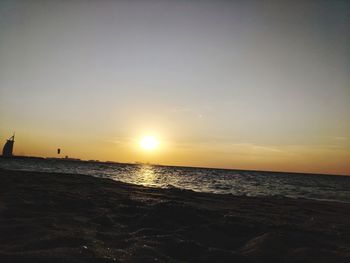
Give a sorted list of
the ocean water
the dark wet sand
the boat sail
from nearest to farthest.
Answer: the dark wet sand < the ocean water < the boat sail

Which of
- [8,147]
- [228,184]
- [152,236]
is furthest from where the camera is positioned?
[8,147]

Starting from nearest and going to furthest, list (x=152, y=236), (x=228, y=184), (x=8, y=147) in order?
(x=152, y=236)
(x=228, y=184)
(x=8, y=147)

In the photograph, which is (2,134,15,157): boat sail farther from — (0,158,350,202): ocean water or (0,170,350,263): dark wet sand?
(0,170,350,263): dark wet sand

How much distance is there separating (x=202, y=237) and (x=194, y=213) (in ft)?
7.34

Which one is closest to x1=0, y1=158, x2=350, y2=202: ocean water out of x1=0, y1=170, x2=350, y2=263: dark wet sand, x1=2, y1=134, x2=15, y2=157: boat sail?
x1=0, y1=170, x2=350, y2=263: dark wet sand

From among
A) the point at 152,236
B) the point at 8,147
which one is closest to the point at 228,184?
the point at 152,236

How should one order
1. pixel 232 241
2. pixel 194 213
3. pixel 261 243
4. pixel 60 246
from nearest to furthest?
pixel 60 246 → pixel 261 243 → pixel 232 241 → pixel 194 213

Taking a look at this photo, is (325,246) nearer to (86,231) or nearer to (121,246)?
(121,246)

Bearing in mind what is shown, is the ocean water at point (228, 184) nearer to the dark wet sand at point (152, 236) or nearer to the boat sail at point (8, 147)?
the dark wet sand at point (152, 236)

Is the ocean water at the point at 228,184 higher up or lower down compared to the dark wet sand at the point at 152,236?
lower down

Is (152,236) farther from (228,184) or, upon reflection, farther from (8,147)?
(8,147)

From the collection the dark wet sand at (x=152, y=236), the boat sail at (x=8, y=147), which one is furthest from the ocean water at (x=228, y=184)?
the boat sail at (x=8, y=147)

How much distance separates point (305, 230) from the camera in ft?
25.5

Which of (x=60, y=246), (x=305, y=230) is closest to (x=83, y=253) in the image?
(x=60, y=246)
